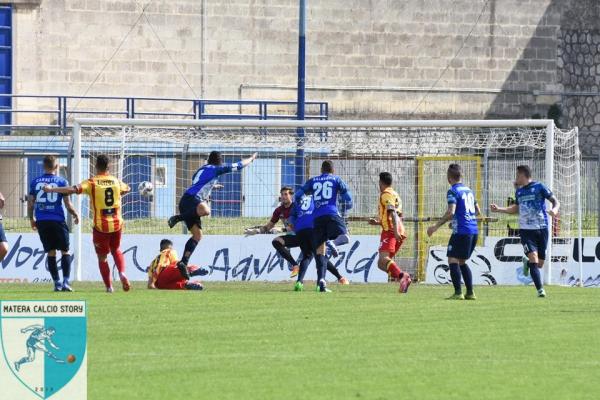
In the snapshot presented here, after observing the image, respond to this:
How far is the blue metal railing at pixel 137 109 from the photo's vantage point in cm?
3625

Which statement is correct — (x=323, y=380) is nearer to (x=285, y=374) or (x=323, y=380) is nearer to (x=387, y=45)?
(x=285, y=374)

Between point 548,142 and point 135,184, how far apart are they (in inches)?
308

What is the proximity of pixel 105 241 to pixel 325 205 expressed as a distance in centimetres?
312

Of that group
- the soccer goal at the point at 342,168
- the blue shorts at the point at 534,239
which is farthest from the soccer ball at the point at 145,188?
the blue shorts at the point at 534,239

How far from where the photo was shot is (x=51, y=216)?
19.2m

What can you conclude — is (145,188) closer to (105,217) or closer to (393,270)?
(105,217)

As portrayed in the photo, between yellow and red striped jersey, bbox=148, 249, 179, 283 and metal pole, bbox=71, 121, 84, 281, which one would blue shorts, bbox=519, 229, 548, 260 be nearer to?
yellow and red striped jersey, bbox=148, 249, 179, 283

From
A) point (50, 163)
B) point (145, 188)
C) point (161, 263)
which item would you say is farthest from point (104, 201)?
Result: point (145, 188)

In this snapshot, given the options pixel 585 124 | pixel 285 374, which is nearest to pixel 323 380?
pixel 285 374

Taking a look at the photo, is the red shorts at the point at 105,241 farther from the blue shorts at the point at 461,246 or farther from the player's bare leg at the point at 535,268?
the player's bare leg at the point at 535,268

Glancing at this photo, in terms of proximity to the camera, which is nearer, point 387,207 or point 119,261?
point 119,261

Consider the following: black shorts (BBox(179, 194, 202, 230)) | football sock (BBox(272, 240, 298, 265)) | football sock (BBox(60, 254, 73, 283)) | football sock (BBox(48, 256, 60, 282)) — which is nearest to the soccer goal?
football sock (BBox(272, 240, 298, 265))

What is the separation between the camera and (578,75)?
45156mm

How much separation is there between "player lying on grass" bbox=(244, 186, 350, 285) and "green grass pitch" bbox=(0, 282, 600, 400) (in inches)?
119
